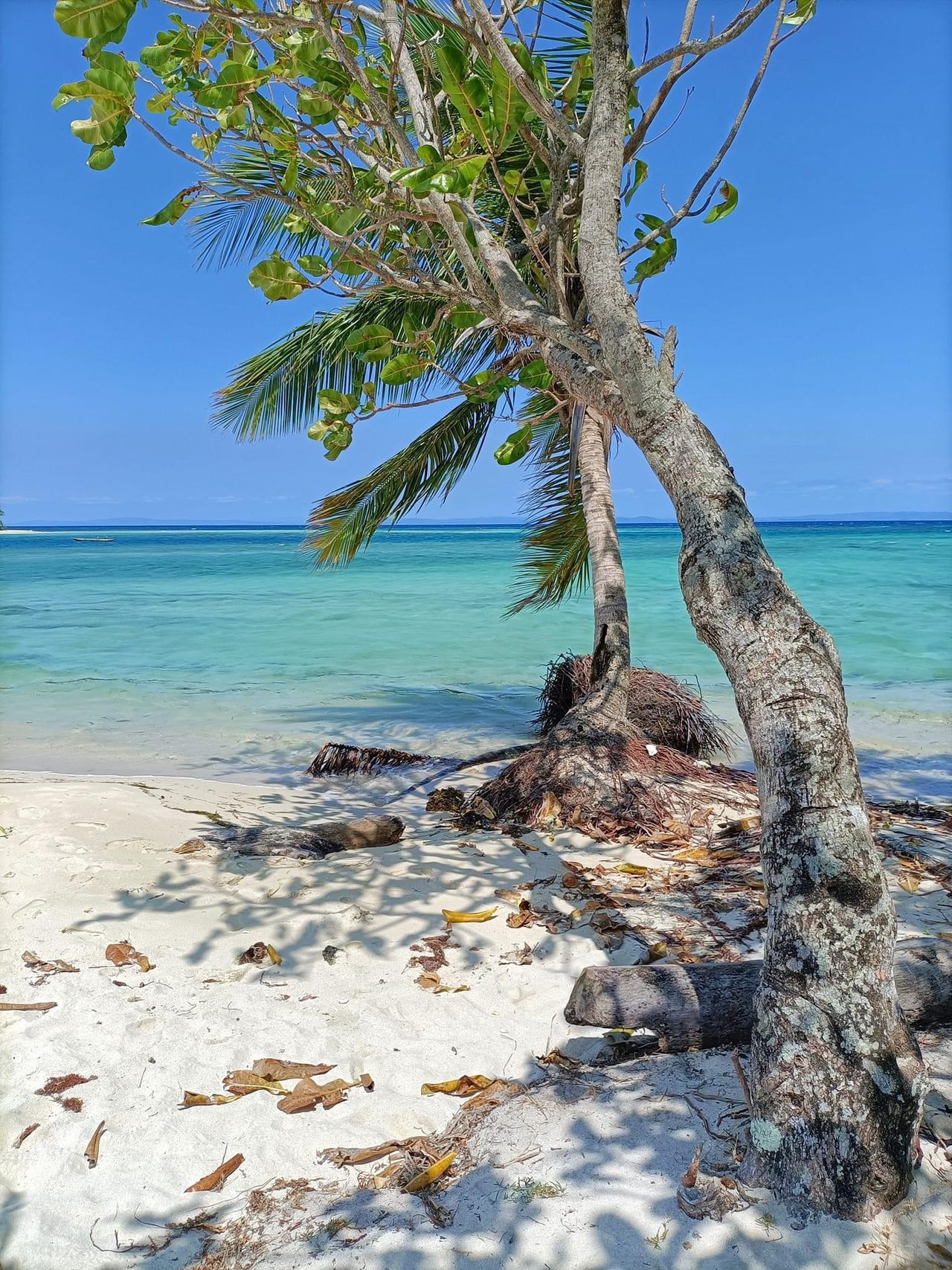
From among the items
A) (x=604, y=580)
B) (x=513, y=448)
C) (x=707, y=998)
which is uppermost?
(x=513, y=448)

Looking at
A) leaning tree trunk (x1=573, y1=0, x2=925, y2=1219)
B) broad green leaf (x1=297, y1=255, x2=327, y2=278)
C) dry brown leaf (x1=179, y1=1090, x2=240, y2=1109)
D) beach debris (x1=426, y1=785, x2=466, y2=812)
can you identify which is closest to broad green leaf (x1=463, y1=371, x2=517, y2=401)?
broad green leaf (x1=297, y1=255, x2=327, y2=278)

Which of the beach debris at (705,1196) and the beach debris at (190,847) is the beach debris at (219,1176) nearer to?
the beach debris at (705,1196)

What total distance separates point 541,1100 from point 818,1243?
2.78ft

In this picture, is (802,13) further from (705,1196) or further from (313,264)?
(705,1196)

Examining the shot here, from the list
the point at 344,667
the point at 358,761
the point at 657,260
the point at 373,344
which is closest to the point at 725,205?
the point at 657,260

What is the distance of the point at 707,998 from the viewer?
8.45ft

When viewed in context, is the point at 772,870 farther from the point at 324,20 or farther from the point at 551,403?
the point at 551,403

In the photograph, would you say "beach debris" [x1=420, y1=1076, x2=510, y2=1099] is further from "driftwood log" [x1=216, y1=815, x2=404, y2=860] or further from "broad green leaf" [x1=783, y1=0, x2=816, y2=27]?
"broad green leaf" [x1=783, y1=0, x2=816, y2=27]

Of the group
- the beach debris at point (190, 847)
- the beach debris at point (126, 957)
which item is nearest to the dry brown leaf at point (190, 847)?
the beach debris at point (190, 847)

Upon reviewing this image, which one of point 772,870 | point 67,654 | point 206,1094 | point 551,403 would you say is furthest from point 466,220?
point 67,654

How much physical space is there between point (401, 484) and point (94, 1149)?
22.8 ft

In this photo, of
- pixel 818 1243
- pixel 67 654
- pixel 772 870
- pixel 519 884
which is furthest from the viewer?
pixel 67 654

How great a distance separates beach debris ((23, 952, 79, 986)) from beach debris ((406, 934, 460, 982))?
1.23 meters

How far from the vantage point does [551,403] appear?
7934mm
